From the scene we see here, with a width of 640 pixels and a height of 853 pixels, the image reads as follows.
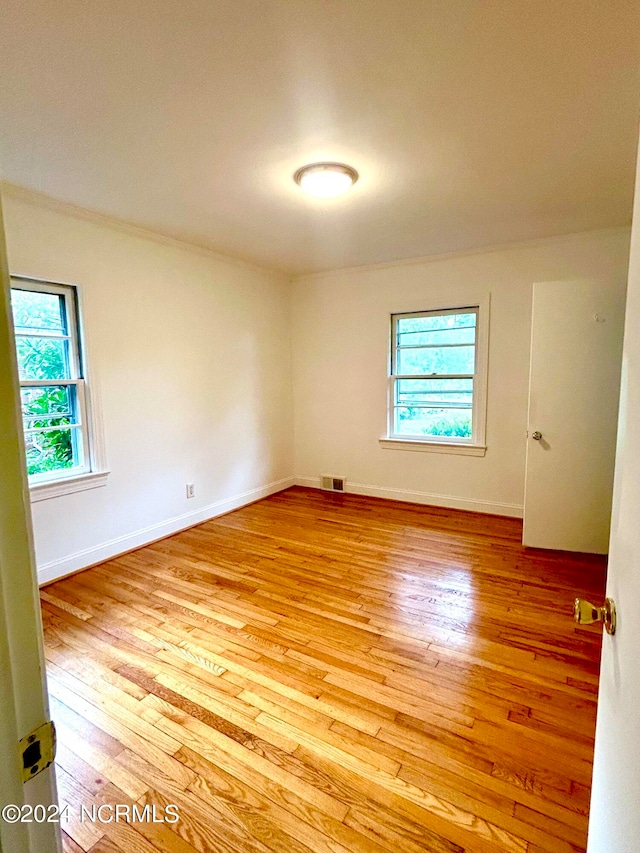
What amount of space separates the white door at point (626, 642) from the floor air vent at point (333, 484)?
13.2 ft

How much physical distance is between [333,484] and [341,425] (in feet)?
2.33

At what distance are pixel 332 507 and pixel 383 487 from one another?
2.17ft

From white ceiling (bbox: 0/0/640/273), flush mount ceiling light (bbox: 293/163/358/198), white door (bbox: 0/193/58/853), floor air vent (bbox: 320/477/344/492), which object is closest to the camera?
white door (bbox: 0/193/58/853)

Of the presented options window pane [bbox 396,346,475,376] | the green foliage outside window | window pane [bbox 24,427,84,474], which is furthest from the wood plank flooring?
window pane [bbox 396,346,475,376]

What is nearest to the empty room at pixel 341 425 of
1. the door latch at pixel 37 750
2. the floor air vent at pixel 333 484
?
the door latch at pixel 37 750

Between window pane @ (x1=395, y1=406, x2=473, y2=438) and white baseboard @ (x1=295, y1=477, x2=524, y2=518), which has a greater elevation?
window pane @ (x1=395, y1=406, x2=473, y2=438)

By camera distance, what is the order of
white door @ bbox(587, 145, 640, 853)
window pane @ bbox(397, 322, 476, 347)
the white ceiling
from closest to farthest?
white door @ bbox(587, 145, 640, 853) < the white ceiling < window pane @ bbox(397, 322, 476, 347)

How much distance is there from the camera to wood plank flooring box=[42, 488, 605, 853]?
130 cm

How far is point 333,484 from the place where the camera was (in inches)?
196

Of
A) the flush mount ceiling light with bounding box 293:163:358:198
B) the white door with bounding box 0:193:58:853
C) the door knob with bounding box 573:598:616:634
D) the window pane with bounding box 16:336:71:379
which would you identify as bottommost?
the door knob with bounding box 573:598:616:634

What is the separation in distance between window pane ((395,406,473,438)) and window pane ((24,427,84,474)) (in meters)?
3.03

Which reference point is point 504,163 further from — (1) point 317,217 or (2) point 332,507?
(2) point 332,507

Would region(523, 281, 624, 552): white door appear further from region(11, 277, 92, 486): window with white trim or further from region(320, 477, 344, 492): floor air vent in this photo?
region(11, 277, 92, 486): window with white trim

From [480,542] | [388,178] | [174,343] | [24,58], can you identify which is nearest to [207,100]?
[24,58]
